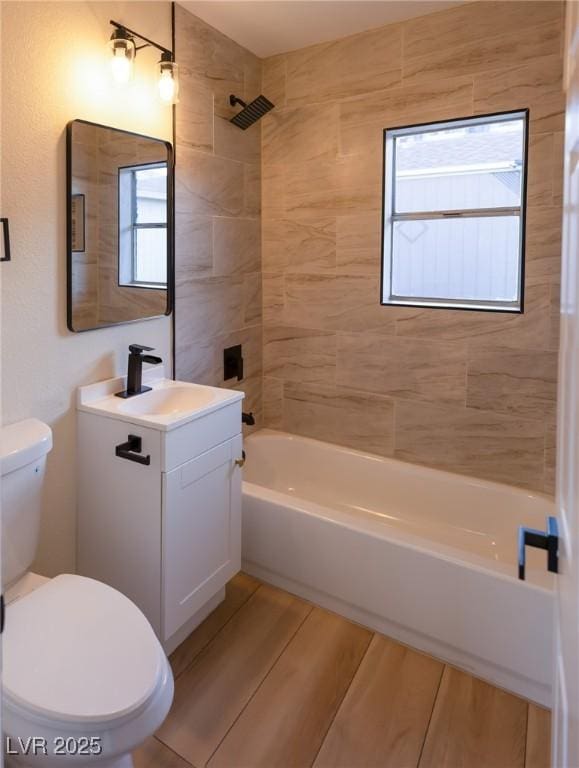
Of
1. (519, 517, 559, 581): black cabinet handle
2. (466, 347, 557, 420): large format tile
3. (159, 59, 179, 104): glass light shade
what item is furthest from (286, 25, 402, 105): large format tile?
(519, 517, 559, 581): black cabinet handle

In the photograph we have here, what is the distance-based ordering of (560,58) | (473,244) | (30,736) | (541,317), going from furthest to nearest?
(473,244) → (541,317) → (560,58) → (30,736)

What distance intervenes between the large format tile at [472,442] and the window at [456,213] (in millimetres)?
528

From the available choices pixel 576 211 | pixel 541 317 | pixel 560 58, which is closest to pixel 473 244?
pixel 541 317

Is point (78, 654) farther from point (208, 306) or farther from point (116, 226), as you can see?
point (208, 306)

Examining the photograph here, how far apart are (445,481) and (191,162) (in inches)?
76.8

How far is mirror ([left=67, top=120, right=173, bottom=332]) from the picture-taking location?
6.29ft

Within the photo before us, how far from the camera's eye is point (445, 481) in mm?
2625

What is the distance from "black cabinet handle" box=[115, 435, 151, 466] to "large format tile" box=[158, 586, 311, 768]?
0.80 metres

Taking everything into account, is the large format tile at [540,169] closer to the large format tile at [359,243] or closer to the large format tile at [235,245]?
the large format tile at [359,243]

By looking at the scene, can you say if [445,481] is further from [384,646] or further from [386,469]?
[384,646]

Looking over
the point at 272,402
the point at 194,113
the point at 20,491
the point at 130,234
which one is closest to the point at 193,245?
the point at 130,234

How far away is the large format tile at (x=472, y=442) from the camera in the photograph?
2.45 m

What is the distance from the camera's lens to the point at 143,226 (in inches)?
87.4

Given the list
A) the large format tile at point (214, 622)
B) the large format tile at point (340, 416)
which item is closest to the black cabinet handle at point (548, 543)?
the large format tile at point (214, 622)
